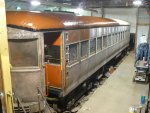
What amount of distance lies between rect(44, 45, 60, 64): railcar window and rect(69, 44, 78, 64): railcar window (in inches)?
21.0

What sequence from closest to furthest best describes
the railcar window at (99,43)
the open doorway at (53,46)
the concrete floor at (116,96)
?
the open doorway at (53,46) < the concrete floor at (116,96) < the railcar window at (99,43)

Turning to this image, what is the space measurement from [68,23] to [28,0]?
399 centimetres

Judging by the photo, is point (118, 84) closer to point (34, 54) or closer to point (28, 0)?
point (34, 54)

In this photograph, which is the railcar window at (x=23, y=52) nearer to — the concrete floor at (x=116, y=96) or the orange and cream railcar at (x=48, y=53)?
the orange and cream railcar at (x=48, y=53)

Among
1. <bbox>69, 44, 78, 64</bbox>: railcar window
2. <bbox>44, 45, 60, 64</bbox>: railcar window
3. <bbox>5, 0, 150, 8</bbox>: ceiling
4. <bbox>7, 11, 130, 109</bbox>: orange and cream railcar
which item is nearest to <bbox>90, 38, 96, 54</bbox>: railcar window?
<bbox>7, 11, 130, 109</bbox>: orange and cream railcar

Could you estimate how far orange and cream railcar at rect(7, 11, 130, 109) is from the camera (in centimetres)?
430

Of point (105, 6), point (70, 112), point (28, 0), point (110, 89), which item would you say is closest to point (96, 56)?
point (110, 89)

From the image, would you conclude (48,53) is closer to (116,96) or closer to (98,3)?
(116,96)

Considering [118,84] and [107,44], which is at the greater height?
[107,44]

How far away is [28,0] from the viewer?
8.48 metres

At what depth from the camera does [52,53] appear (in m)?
5.25

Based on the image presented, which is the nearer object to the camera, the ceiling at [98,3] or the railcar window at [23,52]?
the railcar window at [23,52]

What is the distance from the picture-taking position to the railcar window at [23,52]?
4258mm

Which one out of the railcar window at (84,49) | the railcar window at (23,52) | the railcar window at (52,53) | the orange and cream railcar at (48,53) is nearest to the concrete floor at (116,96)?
the orange and cream railcar at (48,53)
